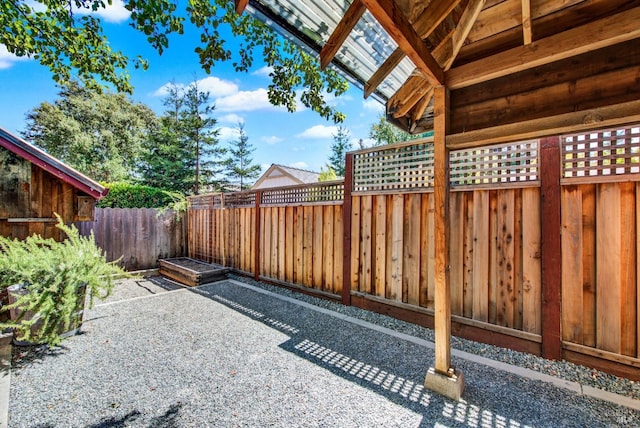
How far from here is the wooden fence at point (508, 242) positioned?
7.63ft

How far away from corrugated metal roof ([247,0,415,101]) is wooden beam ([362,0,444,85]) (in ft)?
1.35

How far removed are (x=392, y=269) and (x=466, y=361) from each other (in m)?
1.36

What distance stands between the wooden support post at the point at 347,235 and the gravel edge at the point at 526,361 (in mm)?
256

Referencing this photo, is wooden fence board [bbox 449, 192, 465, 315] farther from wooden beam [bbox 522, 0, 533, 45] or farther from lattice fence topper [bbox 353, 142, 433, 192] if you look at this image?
wooden beam [bbox 522, 0, 533, 45]

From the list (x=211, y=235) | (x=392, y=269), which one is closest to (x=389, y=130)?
(x=211, y=235)

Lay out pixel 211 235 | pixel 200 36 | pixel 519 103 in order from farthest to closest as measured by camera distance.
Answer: pixel 211 235, pixel 200 36, pixel 519 103

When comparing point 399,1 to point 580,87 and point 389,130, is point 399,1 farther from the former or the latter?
point 389,130

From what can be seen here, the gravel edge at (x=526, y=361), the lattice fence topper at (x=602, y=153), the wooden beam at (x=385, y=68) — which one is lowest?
the gravel edge at (x=526, y=361)

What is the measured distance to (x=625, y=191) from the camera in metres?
2.30

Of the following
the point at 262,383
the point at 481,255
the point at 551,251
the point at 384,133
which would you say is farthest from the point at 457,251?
A: the point at 384,133

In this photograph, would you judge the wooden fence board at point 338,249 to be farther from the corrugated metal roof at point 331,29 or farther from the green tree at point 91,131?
the green tree at point 91,131

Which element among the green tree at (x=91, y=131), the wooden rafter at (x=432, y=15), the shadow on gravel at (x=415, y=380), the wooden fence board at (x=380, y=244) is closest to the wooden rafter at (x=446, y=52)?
the wooden rafter at (x=432, y=15)

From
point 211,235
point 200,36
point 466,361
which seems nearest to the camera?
point 466,361

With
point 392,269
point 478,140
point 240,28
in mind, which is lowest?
point 392,269
